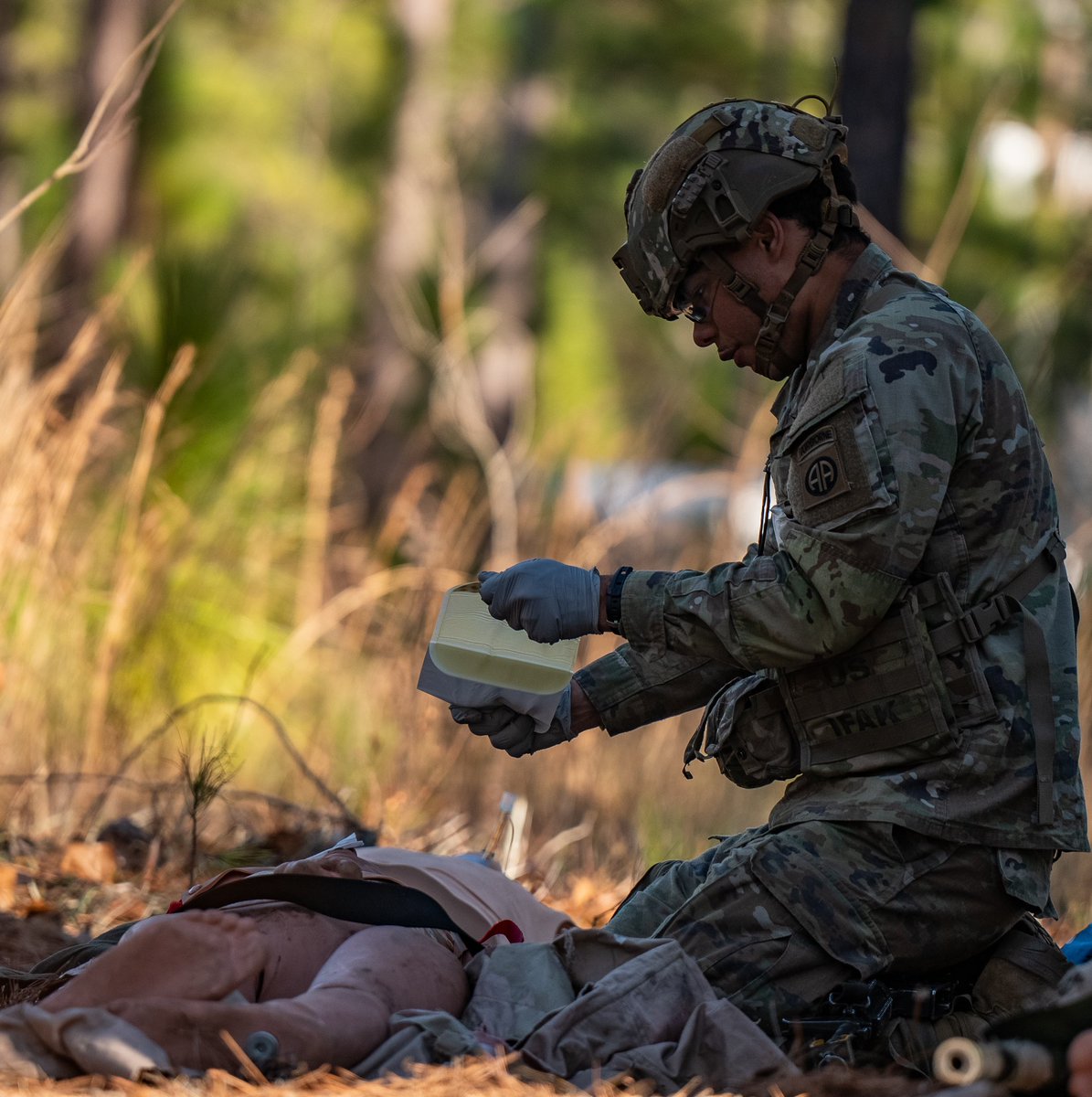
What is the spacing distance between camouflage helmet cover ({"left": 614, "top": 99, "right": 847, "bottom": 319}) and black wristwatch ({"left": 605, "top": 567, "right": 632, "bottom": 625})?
61cm

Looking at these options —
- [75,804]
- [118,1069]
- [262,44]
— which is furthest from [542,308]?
[118,1069]

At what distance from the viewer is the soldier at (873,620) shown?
2.69 meters

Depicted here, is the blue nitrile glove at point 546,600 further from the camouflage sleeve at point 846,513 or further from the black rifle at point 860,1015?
the black rifle at point 860,1015

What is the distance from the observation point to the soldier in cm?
269

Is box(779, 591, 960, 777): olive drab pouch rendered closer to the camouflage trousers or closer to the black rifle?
the camouflage trousers

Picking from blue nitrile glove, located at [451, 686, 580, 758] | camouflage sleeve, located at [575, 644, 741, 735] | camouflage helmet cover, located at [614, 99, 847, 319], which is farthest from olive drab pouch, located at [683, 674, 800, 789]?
camouflage helmet cover, located at [614, 99, 847, 319]

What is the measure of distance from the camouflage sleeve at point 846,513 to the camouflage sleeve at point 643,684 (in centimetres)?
48

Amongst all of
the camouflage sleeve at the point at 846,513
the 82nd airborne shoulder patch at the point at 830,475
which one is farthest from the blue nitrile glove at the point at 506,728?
the 82nd airborne shoulder patch at the point at 830,475

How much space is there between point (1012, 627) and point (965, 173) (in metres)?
3.91

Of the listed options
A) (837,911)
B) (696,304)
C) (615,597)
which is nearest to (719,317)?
(696,304)

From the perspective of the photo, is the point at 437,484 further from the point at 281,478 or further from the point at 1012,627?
the point at 1012,627

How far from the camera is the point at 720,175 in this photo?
2.93 metres

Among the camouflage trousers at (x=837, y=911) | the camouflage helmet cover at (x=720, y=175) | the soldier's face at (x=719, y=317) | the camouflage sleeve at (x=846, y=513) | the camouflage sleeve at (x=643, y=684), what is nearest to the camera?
the camouflage sleeve at (x=846, y=513)

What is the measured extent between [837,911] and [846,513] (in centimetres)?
74
